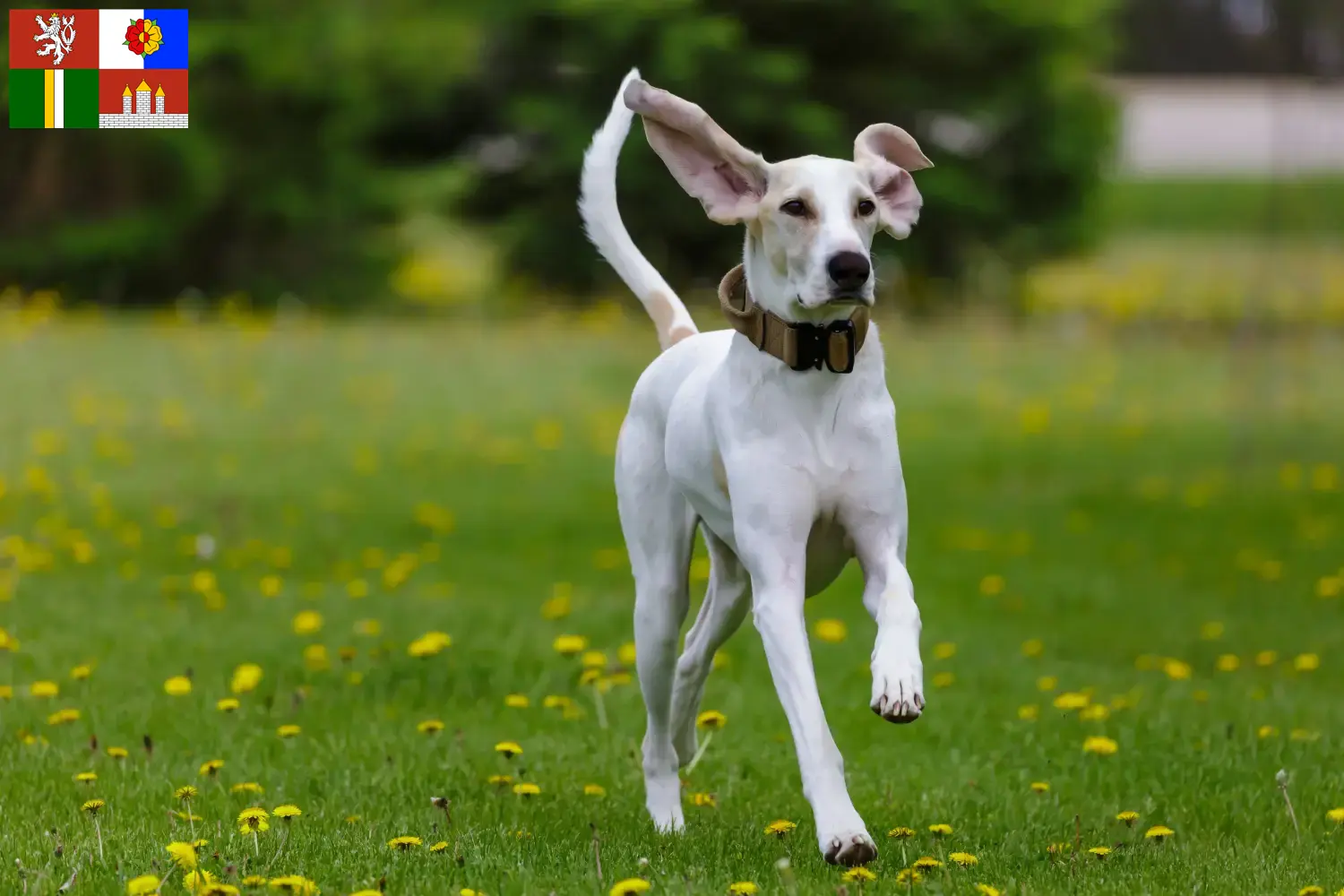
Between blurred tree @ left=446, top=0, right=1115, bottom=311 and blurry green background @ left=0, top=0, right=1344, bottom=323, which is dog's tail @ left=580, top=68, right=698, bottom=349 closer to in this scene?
blurry green background @ left=0, top=0, right=1344, bottom=323

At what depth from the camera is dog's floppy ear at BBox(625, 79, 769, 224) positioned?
404 centimetres

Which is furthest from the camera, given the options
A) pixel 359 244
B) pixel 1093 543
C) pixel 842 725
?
pixel 359 244

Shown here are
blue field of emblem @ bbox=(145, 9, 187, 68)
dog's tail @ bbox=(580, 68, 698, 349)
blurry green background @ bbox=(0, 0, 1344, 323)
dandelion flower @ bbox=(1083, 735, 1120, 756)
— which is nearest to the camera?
dog's tail @ bbox=(580, 68, 698, 349)

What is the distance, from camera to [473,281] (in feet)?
80.4

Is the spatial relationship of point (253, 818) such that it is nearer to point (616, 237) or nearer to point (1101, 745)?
point (616, 237)

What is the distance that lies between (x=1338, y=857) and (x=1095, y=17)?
18.5 metres

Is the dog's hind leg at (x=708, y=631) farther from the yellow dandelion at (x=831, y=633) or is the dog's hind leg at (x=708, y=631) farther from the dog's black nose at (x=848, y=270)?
the yellow dandelion at (x=831, y=633)

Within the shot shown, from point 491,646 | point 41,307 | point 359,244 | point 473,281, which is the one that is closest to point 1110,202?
point 473,281

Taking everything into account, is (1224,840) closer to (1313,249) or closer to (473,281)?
(1313,249)

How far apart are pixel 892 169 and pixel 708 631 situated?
1.32 metres

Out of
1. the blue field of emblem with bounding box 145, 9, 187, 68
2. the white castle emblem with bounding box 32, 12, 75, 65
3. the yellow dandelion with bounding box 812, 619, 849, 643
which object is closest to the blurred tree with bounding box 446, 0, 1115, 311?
the blue field of emblem with bounding box 145, 9, 187, 68

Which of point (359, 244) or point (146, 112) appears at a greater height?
point (146, 112)

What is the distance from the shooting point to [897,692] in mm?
3695

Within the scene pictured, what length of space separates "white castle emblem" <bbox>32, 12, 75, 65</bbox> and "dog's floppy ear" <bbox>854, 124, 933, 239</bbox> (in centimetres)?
682
